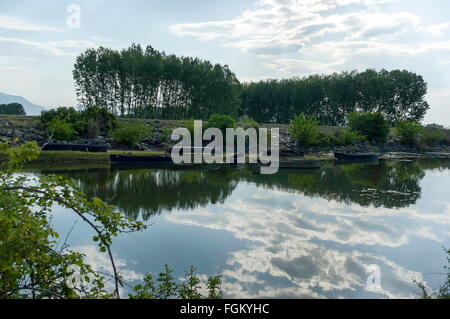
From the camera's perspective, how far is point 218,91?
3004 inches

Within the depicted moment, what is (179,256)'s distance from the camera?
39.3ft

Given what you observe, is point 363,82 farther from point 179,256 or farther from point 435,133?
point 179,256

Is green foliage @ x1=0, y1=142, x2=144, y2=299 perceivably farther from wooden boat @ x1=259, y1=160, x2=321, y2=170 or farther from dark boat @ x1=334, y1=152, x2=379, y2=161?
dark boat @ x1=334, y1=152, x2=379, y2=161

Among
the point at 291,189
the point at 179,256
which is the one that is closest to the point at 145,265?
the point at 179,256

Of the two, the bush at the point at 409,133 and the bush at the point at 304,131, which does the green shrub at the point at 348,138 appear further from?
the bush at the point at 409,133

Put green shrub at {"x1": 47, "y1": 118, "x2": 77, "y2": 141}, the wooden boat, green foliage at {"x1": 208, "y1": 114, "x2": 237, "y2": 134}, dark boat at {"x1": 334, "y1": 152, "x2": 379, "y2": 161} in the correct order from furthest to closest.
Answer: green foliage at {"x1": 208, "y1": 114, "x2": 237, "y2": 134}, dark boat at {"x1": 334, "y1": 152, "x2": 379, "y2": 161}, green shrub at {"x1": 47, "y1": 118, "x2": 77, "y2": 141}, the wooden boat

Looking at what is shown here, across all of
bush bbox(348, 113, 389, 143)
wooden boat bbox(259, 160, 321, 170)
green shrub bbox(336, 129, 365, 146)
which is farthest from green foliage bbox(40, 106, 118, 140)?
bush bbox(348, 113, 389, 143)

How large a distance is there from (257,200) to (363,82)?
78.9 meters

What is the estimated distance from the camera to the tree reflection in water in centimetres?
2150

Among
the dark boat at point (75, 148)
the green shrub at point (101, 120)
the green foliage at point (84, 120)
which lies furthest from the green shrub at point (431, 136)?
the dark boat at point (75, 148)

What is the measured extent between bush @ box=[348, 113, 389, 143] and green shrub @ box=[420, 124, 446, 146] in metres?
15.9

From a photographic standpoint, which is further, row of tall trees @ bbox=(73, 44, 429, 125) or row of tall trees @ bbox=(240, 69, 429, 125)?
row of tall trees @ bbox=(240, 69, 429, 125)

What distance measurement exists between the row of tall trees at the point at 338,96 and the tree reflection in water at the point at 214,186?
2251 inches
